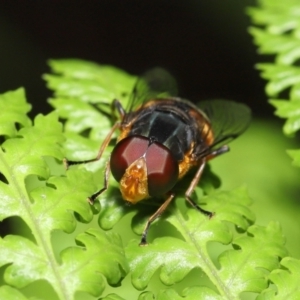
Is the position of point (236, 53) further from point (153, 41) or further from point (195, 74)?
point (153, 41)

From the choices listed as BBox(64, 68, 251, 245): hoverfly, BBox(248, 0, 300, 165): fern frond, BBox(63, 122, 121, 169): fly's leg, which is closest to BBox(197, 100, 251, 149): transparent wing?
BBox(64, 68, 251, 245): hoverfly

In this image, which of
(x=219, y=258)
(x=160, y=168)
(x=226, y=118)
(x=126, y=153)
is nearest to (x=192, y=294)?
(x=219, y=258)

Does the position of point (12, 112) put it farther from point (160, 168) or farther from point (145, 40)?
point (145, 40)

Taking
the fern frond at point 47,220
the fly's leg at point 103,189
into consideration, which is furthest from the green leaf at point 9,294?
the fly's leg at point 103,189

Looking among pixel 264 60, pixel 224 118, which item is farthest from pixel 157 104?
pixel 264 60

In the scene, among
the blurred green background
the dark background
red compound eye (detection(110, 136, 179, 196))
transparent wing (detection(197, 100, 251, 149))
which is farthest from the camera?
the dark background

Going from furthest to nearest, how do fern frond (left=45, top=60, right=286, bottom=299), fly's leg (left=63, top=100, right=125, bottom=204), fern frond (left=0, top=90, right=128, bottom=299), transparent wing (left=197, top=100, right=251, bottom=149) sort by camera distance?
transparent wing (left=197, top=100, right=251, bottom=149) < fly's leg (left=63, top=100, right=125, bottom=204) < fern frond (left=45, top=60, right=286, bottom=299) < fern frond (left=0, top=90, right=128, bottom=299)

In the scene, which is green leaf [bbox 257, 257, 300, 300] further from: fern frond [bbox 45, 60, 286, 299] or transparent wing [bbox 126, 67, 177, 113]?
transparent wing [bbox 126, 67, 177, 113]
